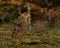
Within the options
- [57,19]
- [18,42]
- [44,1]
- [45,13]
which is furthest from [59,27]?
[18,42]

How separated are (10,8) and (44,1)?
14.9ft

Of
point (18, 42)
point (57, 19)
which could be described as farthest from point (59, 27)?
point (18, 42)

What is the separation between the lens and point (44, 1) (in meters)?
33.1

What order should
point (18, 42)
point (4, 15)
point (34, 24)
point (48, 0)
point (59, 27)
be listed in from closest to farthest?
point (18, 42) → point (59, 27) → point (34, 24) → point (4, 15) → point (48, 0)

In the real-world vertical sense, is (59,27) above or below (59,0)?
below

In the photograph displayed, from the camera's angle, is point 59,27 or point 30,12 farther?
point 30,12

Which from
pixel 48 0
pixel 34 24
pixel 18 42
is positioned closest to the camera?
pixel 18 42

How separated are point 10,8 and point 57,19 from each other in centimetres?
653

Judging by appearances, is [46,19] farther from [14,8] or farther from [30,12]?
[14,8]

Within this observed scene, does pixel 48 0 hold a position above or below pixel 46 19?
above

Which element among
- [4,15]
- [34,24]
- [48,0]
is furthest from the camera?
[48,0]

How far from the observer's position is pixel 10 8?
1282 inches

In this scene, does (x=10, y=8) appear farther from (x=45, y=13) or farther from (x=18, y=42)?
(x=18, y=42)

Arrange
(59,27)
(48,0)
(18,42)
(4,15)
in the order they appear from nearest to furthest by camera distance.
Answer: (18,42)
(59,27)
(4,15)
(48,0)
